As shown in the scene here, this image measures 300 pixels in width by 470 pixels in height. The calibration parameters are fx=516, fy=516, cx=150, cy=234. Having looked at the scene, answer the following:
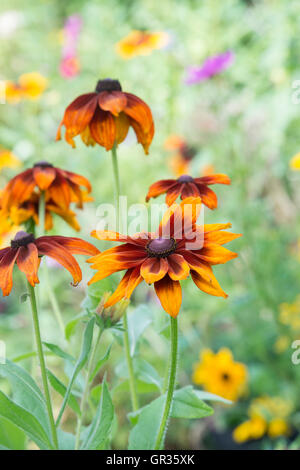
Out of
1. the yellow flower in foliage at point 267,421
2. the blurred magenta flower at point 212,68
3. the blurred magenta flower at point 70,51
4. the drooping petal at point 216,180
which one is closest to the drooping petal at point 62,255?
the drooping petal at point 216,180

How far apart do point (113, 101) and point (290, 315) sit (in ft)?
3.17

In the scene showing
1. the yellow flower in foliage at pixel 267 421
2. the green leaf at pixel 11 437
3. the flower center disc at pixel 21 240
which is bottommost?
the yellow flower in foliage at pixel 267 421

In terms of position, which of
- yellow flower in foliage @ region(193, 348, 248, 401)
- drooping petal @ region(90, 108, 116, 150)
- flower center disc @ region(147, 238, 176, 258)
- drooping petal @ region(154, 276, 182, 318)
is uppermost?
drooping petal @ region(90, 108, 116, 150)

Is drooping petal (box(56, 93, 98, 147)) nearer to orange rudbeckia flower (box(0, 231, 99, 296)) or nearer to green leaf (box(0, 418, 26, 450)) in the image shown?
orange rudbeckia flower (box(0, 231, 99, 296))

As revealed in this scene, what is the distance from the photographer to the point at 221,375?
4.69 ft

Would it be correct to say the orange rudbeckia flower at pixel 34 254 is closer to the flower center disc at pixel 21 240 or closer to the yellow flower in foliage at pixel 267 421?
the flower center disc at pixel 21 240

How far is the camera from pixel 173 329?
48 cm

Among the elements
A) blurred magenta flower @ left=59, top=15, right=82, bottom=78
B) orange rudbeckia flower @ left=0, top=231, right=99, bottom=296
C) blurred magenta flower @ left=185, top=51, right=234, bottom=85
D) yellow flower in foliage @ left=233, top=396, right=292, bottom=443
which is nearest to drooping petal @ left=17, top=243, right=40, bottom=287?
orange rudbeckia flower @ left=0, top=231, right=99, bottom=296

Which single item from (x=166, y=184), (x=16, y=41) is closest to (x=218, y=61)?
(x=166, y=184)

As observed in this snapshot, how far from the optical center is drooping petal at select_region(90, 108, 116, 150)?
646 mm

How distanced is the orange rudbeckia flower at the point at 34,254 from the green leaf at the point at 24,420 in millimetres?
119

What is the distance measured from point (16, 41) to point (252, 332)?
228 cm

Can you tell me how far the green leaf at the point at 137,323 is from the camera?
26.8 inches

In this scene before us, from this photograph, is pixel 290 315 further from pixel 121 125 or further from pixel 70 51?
pixel 70 51
